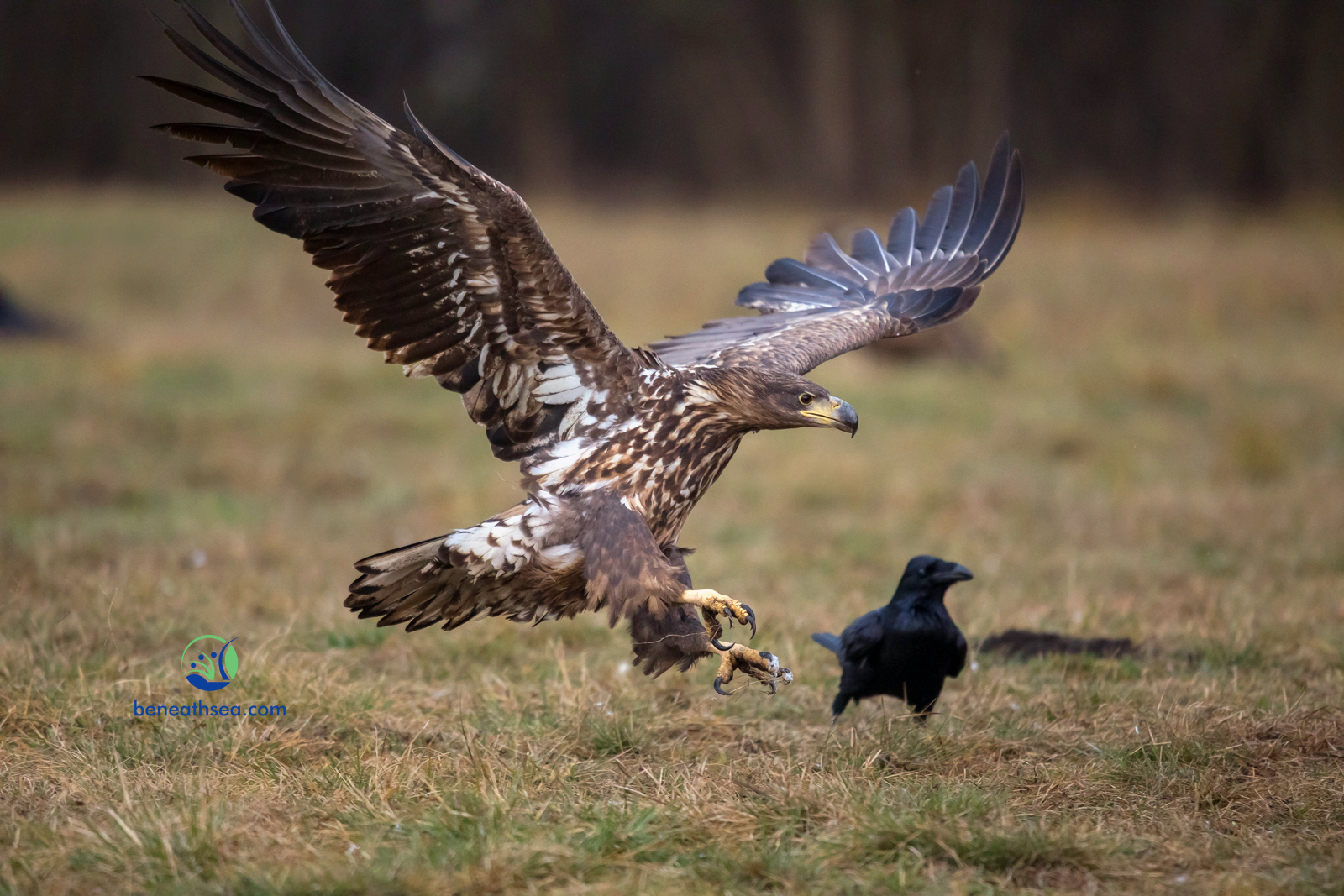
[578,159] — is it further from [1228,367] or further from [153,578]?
[153,578]

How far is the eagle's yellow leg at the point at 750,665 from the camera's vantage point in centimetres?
366

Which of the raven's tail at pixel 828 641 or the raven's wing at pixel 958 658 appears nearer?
the raven's wing at pixel 958 658

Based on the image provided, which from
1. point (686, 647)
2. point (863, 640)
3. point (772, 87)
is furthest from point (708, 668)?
point (772, 87)

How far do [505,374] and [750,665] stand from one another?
1.21m

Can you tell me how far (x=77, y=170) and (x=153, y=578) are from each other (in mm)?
21037

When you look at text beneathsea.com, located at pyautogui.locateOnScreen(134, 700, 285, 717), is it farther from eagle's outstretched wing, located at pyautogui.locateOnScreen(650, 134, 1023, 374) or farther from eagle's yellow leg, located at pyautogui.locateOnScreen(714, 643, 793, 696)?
eagle's outstretched wing, located at pyautogui.locateOnScreen(650, 134, 1023, 374)

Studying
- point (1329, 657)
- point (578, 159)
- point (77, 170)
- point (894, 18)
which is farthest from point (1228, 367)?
point (77, 170)

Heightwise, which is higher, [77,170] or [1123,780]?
[77,170]

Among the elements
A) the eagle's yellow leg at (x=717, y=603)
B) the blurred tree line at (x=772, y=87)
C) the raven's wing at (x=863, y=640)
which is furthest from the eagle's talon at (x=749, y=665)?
the blurred tree line at (x=772, y=87)

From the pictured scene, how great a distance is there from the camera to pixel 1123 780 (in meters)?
3.45

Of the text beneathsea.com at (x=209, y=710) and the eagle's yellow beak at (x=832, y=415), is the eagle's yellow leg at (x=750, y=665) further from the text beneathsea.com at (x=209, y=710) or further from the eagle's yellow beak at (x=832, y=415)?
the text beneathsea.com at (x=209, y=710)

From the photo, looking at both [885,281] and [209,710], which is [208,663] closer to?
[209,710]

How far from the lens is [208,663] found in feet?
14.0

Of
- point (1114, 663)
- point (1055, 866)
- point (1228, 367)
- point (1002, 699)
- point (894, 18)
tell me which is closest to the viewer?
point (1055, 866)
